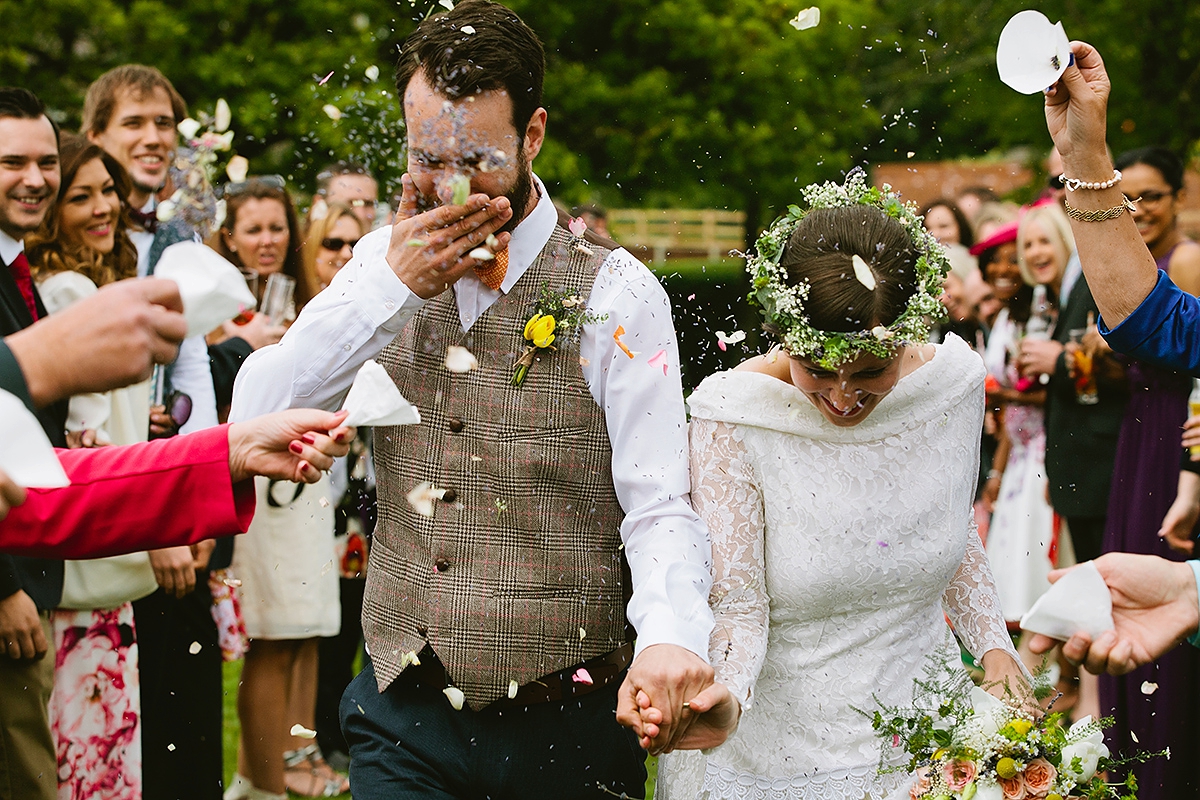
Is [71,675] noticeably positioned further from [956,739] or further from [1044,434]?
[1044,434]

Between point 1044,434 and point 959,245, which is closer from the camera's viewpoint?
point 1044,434

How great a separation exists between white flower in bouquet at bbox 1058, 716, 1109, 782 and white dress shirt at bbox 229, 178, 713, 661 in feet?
2.52

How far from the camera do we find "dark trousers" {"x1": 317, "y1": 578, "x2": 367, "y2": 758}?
245 inches

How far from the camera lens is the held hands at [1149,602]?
267 centimetres

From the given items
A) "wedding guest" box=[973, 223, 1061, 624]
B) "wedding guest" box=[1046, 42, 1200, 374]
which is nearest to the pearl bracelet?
"wedding guest" box=[1046, 42, 1200, 374]

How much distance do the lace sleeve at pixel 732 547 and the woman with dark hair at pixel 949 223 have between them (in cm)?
558

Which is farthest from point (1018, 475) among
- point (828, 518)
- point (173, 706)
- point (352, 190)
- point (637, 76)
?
point (637, 76)

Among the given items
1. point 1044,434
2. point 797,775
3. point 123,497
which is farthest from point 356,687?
point 1044,434

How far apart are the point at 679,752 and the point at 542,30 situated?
12.6 m

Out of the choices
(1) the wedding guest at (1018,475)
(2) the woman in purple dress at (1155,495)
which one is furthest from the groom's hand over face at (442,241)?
(1) the wedding guest at (1018,475)

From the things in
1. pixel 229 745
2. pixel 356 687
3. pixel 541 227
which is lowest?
pixel 229 745

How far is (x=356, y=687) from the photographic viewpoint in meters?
3.00

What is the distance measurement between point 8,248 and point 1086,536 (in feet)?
16.0

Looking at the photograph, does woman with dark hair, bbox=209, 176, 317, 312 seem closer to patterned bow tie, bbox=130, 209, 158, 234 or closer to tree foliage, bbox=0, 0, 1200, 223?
patterned bow tie, bbox=130, 209, 158, 234
